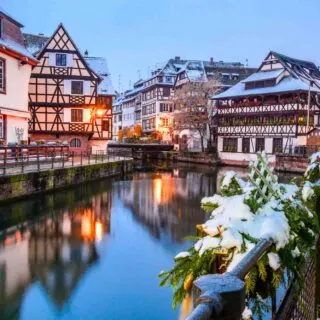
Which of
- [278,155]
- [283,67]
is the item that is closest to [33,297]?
[278,155]

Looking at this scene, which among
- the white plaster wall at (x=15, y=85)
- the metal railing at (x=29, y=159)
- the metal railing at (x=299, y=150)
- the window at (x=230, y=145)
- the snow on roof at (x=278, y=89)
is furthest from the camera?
the window at (x=230, y=145)

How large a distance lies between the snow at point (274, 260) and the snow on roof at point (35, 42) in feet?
141

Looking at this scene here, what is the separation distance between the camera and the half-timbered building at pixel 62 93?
4072cm

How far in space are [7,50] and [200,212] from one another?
15160 millimetres

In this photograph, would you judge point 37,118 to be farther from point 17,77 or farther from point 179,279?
point 179,279

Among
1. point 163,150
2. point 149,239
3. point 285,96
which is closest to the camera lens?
point 149,239

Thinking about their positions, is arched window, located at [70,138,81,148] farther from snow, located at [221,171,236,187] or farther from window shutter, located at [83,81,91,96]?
snow, located at [221,171,236,187]

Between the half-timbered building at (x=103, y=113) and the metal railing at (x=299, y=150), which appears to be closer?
the metal railing at (x=299, y=150)

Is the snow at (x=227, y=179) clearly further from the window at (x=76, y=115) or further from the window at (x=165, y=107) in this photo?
the window at (x=165, y=107)

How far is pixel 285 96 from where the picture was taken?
147 feet

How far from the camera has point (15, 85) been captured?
28125mm

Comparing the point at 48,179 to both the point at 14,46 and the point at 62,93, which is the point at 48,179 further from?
the point at 62,93

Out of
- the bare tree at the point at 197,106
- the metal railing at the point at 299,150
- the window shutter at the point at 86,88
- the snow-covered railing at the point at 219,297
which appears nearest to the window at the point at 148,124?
the bare tree at the point at 197,106

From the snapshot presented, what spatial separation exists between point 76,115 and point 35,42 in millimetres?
8879
